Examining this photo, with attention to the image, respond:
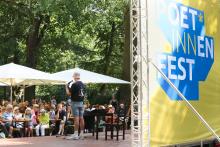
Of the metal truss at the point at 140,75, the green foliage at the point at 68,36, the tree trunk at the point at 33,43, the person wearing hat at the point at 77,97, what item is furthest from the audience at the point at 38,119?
the tree trunk at the point at 33,43

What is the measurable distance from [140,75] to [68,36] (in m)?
28.8

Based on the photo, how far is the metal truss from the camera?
7.02 m

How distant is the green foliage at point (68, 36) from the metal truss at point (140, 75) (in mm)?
19647

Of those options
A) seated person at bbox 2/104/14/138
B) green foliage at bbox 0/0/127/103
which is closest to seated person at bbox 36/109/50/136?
seated person at bbox 2/104/14/138

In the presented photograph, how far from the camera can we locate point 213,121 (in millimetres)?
8906

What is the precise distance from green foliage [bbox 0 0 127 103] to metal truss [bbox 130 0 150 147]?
1965 cm


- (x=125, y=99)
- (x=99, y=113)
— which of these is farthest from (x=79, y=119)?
(x=125, y=99)

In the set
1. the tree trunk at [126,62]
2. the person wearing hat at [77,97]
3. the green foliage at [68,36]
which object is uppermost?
the green foliage at [68,36]

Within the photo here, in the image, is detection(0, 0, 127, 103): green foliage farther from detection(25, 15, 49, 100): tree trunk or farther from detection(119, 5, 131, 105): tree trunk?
detection(119, 5, 131, 105): tree trunk

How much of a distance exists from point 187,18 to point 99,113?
6.28 metres

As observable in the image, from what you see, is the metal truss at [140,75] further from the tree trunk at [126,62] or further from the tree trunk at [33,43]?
the tree trunk at [33,43]

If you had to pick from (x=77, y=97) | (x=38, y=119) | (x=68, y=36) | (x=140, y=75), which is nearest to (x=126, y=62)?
(x=38, y=119)

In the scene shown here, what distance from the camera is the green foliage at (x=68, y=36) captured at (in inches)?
1153

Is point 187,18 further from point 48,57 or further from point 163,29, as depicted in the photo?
point 48,57
